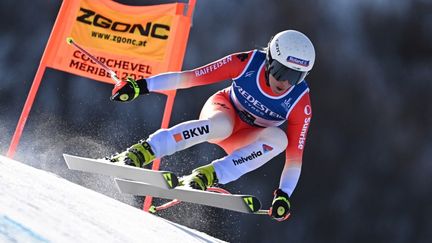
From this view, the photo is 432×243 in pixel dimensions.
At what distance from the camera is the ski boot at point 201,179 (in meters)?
3.45

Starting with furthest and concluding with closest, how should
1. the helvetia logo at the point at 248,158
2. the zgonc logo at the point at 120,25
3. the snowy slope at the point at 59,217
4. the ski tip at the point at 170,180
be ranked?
the zgonc logo at the point at 120,25
the helvetia logo at the point at 248,158
the ski tip at the point at 170,180
the snowy slope at the point at 59,217

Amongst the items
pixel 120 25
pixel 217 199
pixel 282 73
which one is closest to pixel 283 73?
pixel 282 73

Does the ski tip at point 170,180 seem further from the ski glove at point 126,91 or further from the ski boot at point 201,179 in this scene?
the ski glove at point 126,91

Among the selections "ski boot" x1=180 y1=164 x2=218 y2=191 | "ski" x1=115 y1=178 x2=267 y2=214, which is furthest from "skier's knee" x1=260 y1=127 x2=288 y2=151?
"ski" x1=115 y1=178 x2=267 y2=214

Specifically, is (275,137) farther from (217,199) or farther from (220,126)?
(217,199)

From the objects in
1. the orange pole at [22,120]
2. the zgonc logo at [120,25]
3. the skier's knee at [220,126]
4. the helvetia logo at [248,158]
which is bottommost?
the orange pole at [22,120]

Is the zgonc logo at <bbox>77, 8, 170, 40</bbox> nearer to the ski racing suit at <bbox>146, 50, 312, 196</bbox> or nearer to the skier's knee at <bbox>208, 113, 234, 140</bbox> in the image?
the ski racing suit at <bbox>146, 50, 312, 196</bbox>

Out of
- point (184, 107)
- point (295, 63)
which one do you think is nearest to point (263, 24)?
point (184, 107)

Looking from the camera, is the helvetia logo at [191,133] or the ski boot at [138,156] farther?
the helvetia logo at [191,133]

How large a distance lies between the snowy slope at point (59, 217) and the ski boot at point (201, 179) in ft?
2.08

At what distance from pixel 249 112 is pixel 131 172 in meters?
0.93

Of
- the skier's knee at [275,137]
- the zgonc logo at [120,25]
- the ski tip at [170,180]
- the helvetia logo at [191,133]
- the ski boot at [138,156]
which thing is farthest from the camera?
the zgonc logo at [120,25]

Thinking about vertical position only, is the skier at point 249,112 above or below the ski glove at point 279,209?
above

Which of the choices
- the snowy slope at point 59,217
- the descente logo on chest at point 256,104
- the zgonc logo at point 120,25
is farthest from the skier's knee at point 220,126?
the zgonc logo at point 120,25
